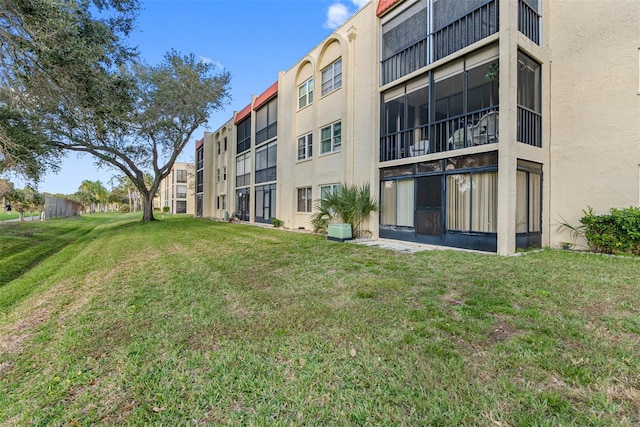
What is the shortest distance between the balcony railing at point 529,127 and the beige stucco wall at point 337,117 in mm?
5033

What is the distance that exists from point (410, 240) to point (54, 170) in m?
19.7

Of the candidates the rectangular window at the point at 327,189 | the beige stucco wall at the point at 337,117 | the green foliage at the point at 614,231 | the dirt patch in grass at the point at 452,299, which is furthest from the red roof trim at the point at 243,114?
the dirt patch in grass at the point at 452,299

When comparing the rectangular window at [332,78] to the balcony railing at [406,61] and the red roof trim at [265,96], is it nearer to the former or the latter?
the balcony railing at [406,61]

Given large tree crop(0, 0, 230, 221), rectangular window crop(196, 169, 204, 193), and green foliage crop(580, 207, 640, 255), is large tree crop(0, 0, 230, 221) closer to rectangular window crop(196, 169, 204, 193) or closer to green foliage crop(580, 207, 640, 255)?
green foliage crop(580, 207, 640, 255)

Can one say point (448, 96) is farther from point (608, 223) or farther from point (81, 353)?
point (81, 353)

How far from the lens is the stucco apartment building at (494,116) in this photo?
27.0ft

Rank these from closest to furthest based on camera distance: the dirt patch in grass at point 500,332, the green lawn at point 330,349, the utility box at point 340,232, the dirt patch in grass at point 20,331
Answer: the green lawn at point 330,349 → the dirt patch in grass at point 500,332 → the dirt patch in grass at point 20,331 → the utility box at point 340,232

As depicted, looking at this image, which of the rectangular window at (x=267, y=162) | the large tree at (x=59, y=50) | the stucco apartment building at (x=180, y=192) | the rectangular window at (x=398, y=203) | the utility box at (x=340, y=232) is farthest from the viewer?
the stucco apartment building at (x=180, y=192)

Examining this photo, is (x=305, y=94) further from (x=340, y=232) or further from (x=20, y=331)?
(x=20, y=331)

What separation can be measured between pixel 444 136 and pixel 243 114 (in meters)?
18.9

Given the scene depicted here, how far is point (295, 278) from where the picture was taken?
6.12m

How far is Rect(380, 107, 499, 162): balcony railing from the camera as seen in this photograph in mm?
8750

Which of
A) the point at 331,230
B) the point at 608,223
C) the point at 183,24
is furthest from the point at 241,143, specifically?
the point at 608,223

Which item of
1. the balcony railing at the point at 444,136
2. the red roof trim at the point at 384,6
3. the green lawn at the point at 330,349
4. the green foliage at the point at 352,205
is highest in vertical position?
the red roof trim at the point at 384,6
